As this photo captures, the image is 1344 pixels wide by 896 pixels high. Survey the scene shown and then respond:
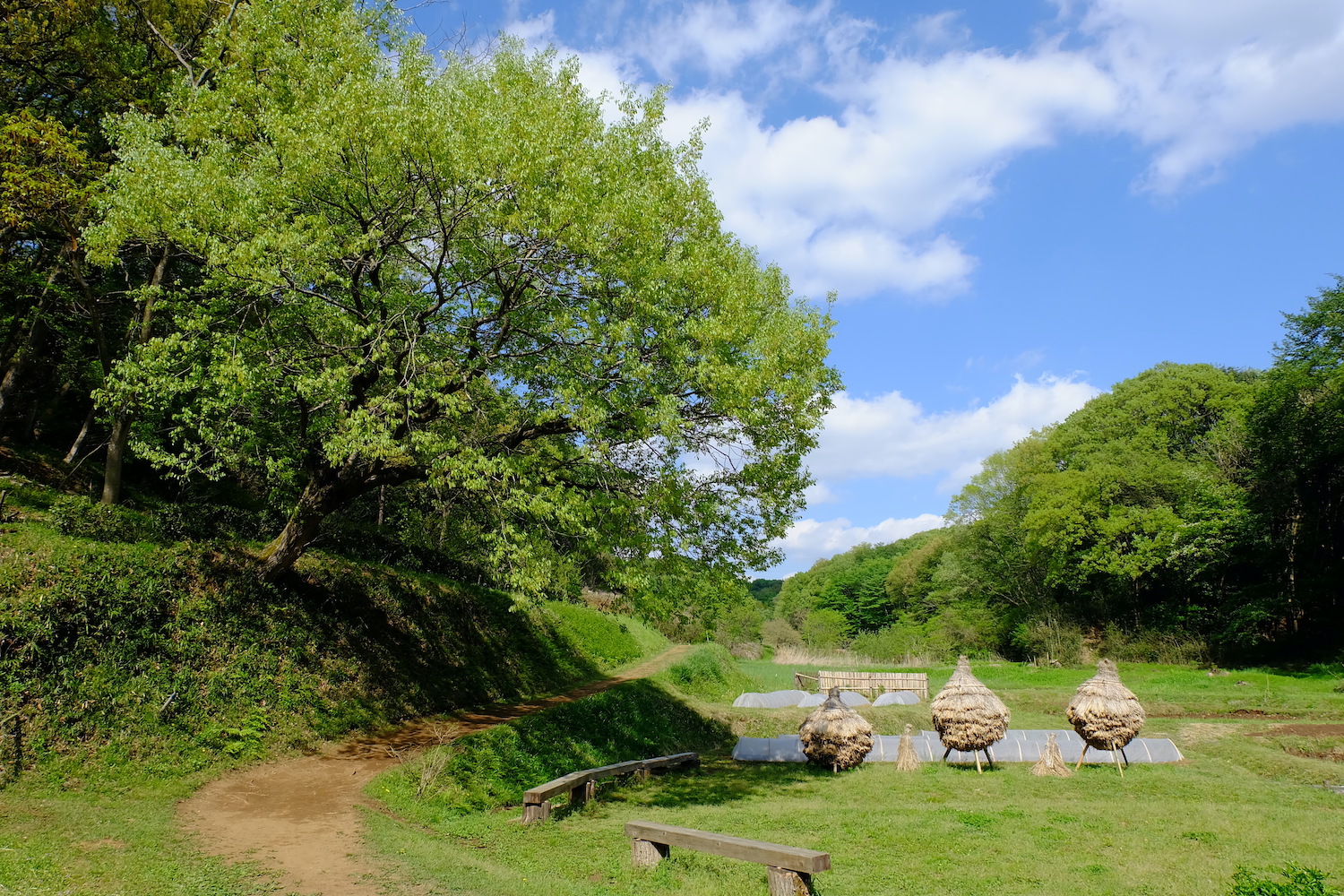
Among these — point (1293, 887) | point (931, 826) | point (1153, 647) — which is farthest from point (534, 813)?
point (1153, 647)

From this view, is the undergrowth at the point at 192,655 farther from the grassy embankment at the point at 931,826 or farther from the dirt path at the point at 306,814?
the grassy embankment at the point at 931,826

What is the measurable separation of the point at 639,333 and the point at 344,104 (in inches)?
197

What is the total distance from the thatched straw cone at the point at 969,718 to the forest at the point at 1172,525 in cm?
2197

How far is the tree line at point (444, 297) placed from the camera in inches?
385

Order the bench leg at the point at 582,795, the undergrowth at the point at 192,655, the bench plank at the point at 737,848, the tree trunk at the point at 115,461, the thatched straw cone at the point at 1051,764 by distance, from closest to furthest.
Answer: the bench plank at the point at 737,848
the undergrowth at the point at 192,655
the bench leg at the point at 582,795
the thatched straw cone at the point at 1051,764
the tree trunk at the point at 115,461

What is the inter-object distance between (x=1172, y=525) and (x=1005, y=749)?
2490 centimetres

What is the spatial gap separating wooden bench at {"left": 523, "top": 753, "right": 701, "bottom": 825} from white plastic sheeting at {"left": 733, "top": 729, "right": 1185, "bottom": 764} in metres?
A: 3.51

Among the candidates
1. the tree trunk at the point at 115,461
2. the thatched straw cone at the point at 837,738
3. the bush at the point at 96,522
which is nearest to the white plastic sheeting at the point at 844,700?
the thatched straw cone at the point at 837,738

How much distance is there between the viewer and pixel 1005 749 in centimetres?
1462

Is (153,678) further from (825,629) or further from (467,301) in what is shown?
(825,629)

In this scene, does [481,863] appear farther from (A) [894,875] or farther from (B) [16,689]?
(B) [16,689]

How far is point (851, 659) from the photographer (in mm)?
48594

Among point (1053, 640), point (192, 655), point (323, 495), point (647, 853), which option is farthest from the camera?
point (1053, 640)

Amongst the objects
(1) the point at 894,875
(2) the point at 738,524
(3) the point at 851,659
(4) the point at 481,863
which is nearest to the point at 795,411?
(2) the point at 738,524
